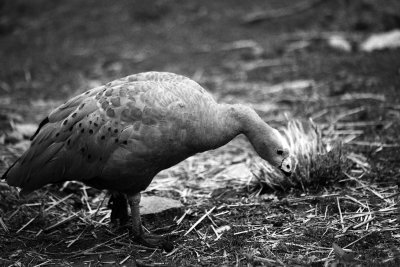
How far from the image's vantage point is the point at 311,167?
4266 mm

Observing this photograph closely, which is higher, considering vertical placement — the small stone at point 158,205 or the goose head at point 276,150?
the goose head at point 276,150

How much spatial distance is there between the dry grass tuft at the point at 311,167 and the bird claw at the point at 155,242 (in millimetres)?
1183

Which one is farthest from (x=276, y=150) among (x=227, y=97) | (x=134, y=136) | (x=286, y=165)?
(x=227, y=97)

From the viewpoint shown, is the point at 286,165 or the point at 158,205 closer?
the point at 286,165

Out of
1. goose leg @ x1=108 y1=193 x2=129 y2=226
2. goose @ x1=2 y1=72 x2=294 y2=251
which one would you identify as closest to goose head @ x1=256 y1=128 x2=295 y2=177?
goose @ x1=2 y1=72 x2=294 y2=251

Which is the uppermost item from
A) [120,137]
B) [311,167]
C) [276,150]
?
[120,137]

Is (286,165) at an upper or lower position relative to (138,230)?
upper

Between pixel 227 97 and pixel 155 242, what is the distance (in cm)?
394

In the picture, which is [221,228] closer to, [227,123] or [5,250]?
[227,123]

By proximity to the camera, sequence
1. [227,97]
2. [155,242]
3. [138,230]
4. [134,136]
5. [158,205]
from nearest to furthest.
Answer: [134,136] < [155,242] < [138,230] < [158,205] < [227,97]

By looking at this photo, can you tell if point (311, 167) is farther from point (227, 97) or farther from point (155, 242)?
point (227, 97)

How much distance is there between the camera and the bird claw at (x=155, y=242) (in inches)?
143

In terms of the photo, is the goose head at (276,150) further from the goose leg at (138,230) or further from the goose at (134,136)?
the goose leg at (138,230)

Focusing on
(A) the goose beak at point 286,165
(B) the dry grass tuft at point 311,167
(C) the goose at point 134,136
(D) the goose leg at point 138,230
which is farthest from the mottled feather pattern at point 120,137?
Result: (B) the dry grass tuft at point 311,167
